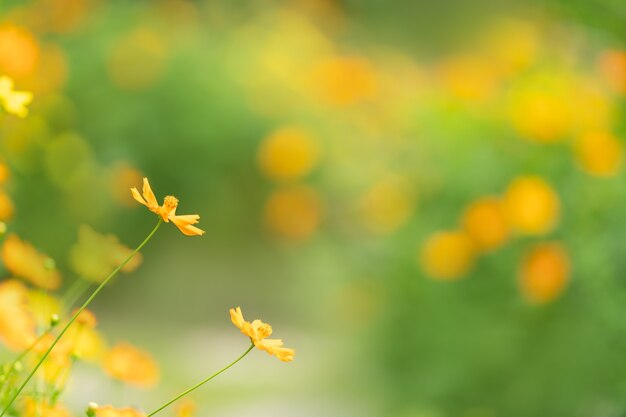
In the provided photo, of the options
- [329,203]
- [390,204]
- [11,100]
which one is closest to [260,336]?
[11,100]

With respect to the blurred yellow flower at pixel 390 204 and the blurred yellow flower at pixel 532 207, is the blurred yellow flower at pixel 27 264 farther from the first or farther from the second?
the blurred yellow flower at pixel 390 204

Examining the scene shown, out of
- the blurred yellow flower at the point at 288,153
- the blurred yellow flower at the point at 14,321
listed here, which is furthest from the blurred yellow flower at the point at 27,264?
the blurred yellow flower at the point at 288,153

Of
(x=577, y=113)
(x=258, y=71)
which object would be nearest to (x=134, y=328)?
(x=258, y=71)

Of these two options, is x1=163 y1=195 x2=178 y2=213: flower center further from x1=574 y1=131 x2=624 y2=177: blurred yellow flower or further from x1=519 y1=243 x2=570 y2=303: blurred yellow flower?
x1=574 y1=131 x2=624 y2=177: blurred yellow flower

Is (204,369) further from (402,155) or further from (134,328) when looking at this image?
(402,155)

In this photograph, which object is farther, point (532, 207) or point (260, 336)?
point (532, 207)

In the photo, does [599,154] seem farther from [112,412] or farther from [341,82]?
[341,82]

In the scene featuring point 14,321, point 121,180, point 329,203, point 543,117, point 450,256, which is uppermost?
point 329,203
